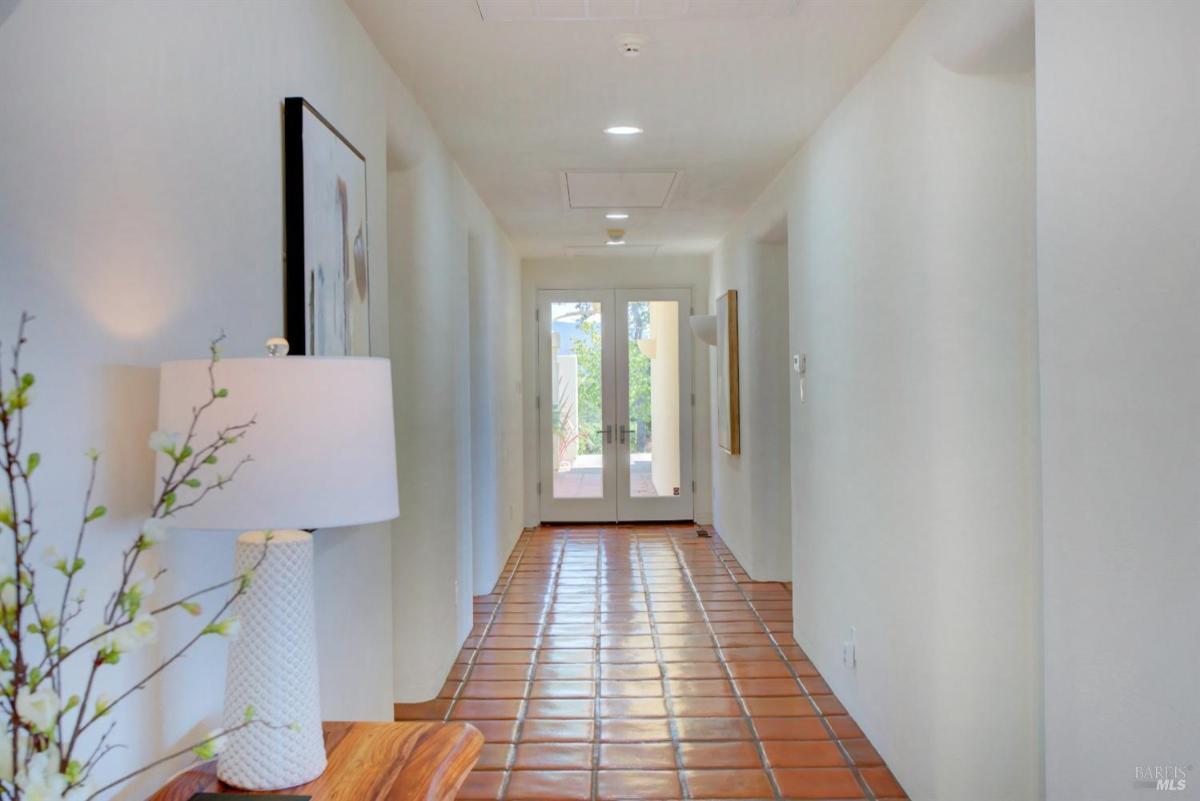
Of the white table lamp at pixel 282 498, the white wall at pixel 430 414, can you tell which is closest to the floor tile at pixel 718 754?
the white wall at pixel 430 414

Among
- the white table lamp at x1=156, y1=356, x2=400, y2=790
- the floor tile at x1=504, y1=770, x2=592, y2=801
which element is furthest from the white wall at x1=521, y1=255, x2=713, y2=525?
the white table lamp at x1=156, y1=356, x2=400, y2=790

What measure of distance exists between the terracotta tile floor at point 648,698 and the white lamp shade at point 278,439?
185cm

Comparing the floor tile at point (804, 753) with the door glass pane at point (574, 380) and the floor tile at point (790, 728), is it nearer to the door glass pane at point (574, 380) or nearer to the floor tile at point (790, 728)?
the floor tile at point (790, 728)

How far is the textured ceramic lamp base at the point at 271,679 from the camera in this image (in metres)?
1.16

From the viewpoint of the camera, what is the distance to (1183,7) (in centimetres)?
133

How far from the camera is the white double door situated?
762 centimetres

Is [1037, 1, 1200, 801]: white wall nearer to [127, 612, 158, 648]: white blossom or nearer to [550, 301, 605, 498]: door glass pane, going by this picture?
[127, 612, 158, 648]: white blossom

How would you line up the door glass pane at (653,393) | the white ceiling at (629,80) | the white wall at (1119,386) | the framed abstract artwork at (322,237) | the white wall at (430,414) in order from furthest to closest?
the door glass pane at (653,393) → the white wall at (430,414) → the white ceiling at (629,80) → the framed abstract artwork at (322,237) → the white wall at (1119,386)

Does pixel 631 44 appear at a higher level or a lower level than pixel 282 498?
higher

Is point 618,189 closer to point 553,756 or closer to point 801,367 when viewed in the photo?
point 801,367

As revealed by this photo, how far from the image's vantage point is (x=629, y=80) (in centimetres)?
301

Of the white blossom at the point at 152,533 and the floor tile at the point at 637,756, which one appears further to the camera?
the floor tile at the point at 637,756

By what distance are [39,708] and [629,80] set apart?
112 inches

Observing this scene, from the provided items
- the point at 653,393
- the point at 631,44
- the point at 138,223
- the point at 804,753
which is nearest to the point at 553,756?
the point at 804,753
